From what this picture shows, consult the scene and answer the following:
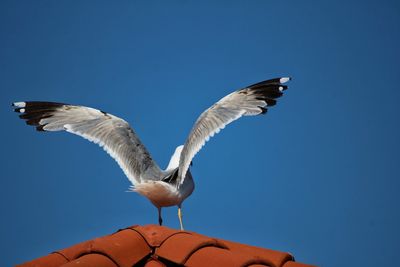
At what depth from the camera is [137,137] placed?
652 centimetres

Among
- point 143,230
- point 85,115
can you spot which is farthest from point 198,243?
point 85,115

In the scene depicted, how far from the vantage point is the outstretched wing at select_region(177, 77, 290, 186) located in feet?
19.2

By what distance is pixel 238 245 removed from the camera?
3713mm

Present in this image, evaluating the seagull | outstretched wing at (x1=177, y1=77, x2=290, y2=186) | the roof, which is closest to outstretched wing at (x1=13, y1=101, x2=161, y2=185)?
the seagull

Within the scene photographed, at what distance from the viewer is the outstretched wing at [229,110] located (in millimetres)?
5855

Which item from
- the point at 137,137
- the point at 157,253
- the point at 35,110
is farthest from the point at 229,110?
the point at 157,253

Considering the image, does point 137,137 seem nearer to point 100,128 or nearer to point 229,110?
point 100,128

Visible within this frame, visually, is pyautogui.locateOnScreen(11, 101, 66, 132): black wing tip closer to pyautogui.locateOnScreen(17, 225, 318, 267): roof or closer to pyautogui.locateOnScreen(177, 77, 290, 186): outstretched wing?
pyautogui.locateOnScreen(177, 77, 290, 186): outstretched wing

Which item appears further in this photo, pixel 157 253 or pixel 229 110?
pixel 229 110

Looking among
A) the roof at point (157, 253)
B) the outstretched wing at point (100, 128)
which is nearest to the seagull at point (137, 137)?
the outstretched wing at point (100, 128)

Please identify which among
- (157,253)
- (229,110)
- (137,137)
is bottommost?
(157,253)

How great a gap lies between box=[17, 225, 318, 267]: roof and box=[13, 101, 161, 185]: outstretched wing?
108 inches

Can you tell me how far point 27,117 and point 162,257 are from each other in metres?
3.81

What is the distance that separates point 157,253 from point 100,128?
3.34m
